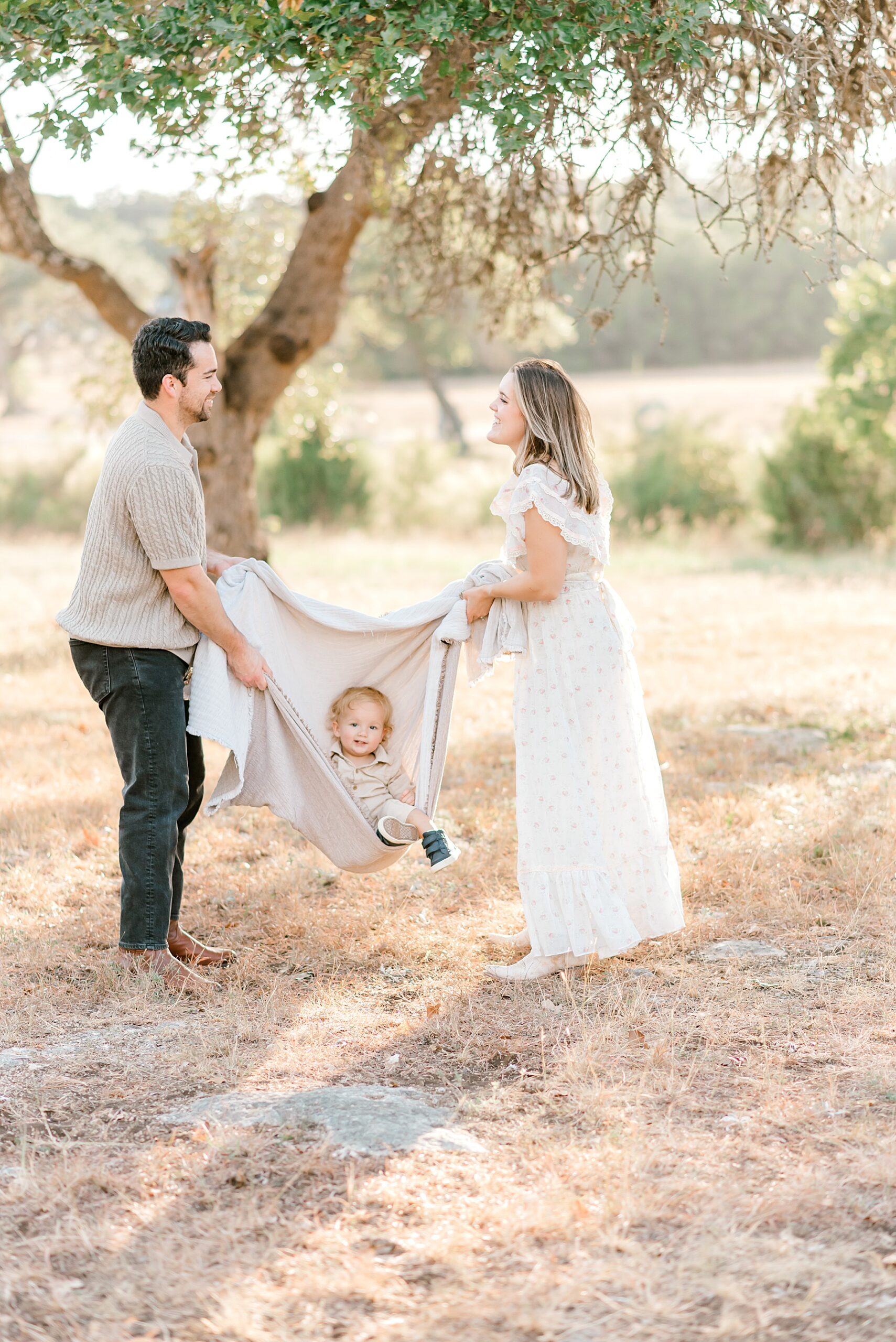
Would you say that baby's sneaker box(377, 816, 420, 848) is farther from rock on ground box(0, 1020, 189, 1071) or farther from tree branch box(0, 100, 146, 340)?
tree branch box(0, 100, 146, 340)

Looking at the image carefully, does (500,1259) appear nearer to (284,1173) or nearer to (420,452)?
(284,1173)

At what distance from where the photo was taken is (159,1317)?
285 centimetres

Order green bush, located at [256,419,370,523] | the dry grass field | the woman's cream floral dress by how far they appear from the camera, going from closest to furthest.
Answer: the dry grass field < the woman's cream floral dress < green bush, located at [256,419,370,523]

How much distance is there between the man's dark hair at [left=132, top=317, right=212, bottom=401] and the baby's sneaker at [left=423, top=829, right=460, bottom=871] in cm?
182

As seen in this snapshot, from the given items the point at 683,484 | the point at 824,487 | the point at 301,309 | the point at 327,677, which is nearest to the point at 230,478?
the point at 301,309

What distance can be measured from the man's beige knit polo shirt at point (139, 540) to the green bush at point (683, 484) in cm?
1875

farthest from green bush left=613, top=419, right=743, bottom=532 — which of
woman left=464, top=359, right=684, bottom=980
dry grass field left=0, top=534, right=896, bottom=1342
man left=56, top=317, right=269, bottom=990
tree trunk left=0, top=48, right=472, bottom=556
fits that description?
man left=56, top=317, right=269, bottom=990

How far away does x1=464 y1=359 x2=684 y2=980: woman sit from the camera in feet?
15.3

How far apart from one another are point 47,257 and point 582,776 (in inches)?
326

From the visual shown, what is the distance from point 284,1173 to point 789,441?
19.8m

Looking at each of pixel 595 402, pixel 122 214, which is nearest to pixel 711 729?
pixel 595 402

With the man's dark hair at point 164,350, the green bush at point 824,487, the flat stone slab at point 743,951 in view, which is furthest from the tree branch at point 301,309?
the green bush at point 824,487

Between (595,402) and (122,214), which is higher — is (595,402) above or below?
below

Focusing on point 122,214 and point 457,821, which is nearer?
point 457,821
